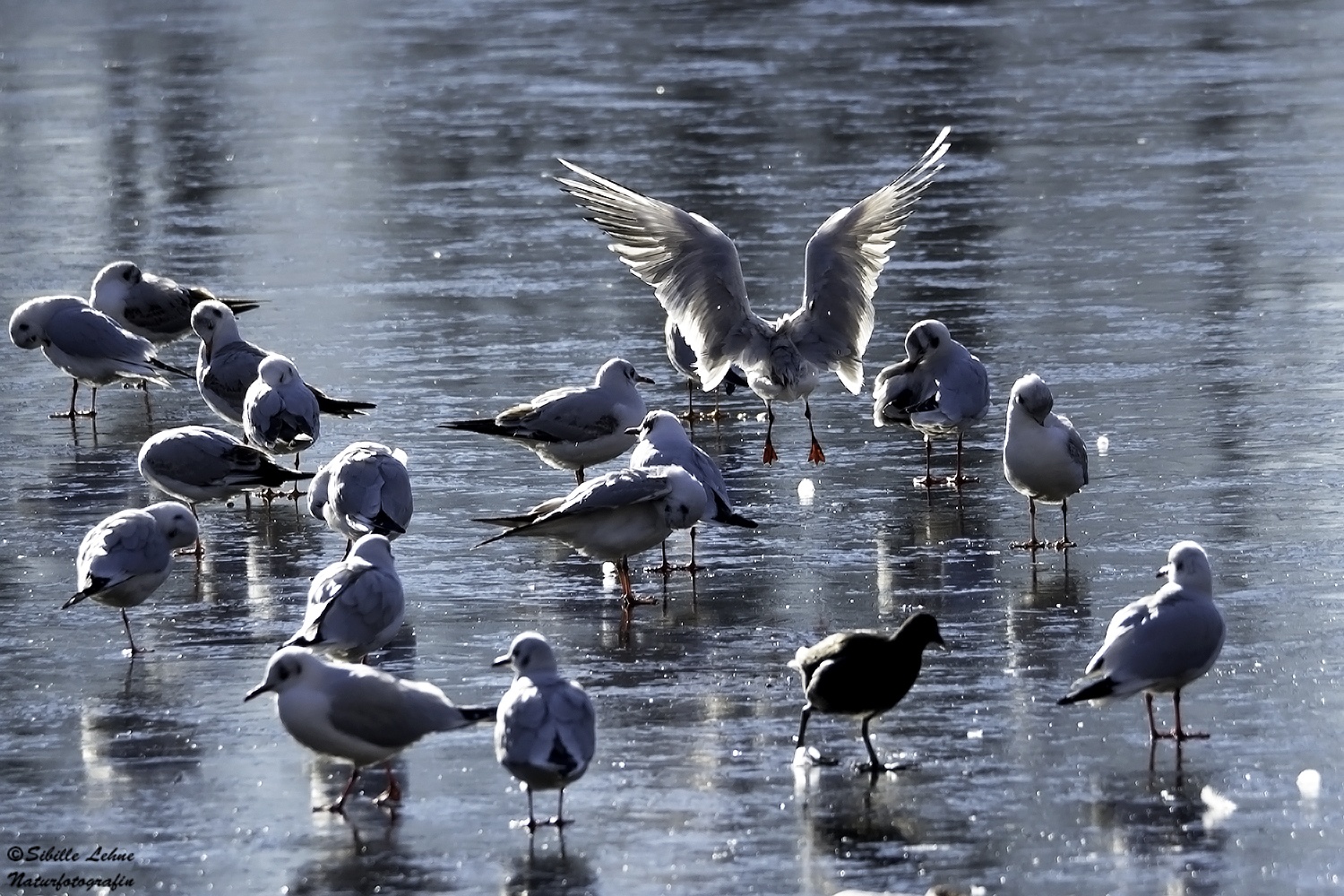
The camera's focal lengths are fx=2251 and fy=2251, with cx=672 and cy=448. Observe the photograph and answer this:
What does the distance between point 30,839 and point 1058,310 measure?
34.2 feet

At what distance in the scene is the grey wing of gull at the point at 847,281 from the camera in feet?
44.1

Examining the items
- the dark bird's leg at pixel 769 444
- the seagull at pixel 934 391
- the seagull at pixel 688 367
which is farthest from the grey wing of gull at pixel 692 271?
the seagull at pixel 934 391

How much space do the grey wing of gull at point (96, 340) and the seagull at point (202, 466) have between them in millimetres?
3086

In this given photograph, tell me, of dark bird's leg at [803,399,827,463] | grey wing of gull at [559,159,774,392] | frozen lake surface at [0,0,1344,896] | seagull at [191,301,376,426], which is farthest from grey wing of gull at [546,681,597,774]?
grey wing of gull at [559,159,774,392]

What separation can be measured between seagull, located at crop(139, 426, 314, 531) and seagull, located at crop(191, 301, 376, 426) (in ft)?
5.11

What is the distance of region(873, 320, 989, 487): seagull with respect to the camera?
12055 millimetres

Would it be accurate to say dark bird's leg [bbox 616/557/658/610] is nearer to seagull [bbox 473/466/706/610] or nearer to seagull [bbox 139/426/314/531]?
seagull [bbox 473/466/706/610]

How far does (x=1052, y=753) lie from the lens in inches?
310

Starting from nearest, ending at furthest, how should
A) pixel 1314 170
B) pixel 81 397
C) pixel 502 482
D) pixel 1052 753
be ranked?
pixel 1052 753 → pixel 502 482 → pixel 81 397 → pixel 1314 170

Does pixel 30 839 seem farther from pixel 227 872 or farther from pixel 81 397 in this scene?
pixel 81 397

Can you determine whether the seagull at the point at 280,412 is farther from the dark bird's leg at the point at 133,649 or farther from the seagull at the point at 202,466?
the dark bird's leg at the point at 133,649

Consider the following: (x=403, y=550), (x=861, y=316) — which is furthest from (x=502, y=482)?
(x=861, y=316)

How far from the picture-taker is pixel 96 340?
46.6ft

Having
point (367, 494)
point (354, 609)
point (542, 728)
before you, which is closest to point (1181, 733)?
point (542, 728)
